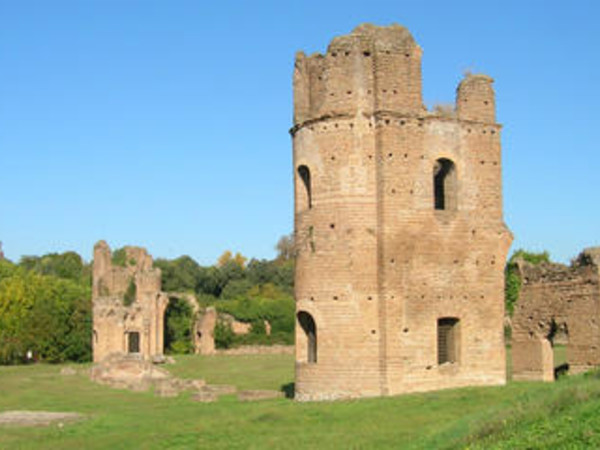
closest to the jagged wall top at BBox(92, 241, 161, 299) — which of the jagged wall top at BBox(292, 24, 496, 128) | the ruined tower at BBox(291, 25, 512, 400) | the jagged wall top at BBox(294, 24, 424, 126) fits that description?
the ruined tower at BBox(291, 25, 512, 400)

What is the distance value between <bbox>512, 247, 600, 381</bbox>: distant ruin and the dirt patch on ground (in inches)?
466

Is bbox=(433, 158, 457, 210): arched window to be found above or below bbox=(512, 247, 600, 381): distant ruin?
above

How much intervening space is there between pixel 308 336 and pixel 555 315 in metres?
6.57

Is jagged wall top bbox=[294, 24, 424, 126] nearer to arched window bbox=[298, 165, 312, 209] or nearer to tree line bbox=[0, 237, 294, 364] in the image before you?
arched window bbox=[298, 165, 312, 209]

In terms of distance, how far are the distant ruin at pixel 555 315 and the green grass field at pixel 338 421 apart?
1784 mm

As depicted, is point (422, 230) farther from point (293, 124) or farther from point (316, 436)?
point (316, 436)

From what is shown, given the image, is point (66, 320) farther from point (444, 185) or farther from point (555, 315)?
point (555, 315)

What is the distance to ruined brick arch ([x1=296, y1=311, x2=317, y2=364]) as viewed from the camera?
21.3 m

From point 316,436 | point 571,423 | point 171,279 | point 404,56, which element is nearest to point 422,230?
point 404,56

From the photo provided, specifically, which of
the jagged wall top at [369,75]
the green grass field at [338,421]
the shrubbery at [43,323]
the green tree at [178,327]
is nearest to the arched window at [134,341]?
the shrubbery at [43,323]

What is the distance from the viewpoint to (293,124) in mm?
22172

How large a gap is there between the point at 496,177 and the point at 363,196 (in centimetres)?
391

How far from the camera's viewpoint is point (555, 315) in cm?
2172

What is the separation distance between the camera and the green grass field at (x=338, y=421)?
10938 mm
